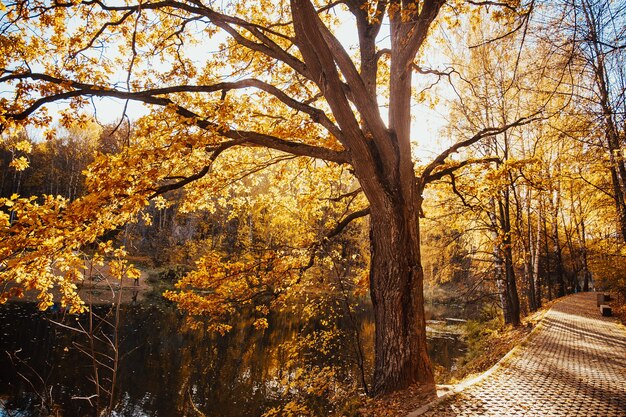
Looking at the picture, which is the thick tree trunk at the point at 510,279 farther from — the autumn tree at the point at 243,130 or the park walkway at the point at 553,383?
the autumn tree at the point at 243,130

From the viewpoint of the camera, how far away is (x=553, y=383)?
5.32 m

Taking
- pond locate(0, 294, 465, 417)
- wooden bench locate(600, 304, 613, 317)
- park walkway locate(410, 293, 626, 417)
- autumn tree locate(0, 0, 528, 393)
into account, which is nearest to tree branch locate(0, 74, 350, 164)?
autumn tree locate(0, 0, 528, 393)

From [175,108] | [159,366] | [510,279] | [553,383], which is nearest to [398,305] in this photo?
[553,383]

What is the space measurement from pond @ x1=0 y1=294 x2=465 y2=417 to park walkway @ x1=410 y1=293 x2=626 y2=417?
143 inches

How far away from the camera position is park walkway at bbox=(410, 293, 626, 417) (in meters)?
4.14

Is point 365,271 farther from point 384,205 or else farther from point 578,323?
point 578,323

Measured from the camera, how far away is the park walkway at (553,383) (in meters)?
4.14

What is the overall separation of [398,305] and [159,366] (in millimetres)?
11375

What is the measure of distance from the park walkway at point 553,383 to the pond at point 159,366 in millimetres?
3620

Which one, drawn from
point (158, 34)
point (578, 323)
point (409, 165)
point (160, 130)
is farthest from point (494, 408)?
point (578, 323)

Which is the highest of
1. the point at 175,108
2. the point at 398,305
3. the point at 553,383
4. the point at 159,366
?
the point at 175,108

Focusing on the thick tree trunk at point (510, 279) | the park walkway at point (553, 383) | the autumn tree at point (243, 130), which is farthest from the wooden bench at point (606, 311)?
the autumn tree at point (243, 130)

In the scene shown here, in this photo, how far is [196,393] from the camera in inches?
434

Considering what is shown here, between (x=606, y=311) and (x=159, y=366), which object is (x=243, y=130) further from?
(x=606, y=311)
